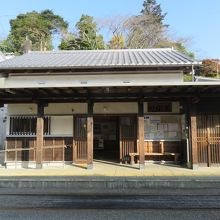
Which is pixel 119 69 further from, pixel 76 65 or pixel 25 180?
pixel 25 180

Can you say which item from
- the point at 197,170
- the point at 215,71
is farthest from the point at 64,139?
the point at 215,71

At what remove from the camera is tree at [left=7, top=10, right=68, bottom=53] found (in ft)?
139

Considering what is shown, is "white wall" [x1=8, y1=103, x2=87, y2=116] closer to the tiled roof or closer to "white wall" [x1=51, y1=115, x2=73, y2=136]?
"white wall" [x1=51, y1=115, x2=73, y2=136]

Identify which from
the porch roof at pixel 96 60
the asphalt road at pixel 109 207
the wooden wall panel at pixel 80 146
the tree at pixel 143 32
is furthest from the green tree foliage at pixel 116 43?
the asphalt road at pixel 109 207

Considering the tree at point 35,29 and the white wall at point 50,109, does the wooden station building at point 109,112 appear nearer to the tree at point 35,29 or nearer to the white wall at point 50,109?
the white wall at point 50,109

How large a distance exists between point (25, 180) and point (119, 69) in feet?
25.1

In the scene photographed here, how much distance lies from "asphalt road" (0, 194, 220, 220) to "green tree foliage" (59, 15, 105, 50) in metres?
28.3

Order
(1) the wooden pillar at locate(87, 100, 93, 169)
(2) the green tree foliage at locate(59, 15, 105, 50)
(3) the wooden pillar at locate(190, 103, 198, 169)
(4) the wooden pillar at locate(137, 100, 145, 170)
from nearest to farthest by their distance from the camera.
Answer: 1. (3) the wooden pillar at locate(190, 103, 198, 169)
2. (4) the wooden pillar at locate(137, 100, 145, 170)
3. (1) the wooden pillar at locate(87, 100, 93, 169)
4. (2) the green tree foliage at locate(59, 15, 105, 50)

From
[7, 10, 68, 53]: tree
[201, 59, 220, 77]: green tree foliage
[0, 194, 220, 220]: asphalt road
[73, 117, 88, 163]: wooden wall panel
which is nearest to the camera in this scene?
[0, 194, 220, 220]: asphalt road

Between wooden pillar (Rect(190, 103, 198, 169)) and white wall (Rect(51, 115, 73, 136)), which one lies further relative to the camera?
white wall (Rect(51, 115, 73, 136))

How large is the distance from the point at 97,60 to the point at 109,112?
3.31 m

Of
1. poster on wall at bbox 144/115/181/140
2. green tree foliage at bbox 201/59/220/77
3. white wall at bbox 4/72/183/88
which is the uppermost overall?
green tree foliage at bbox 201/59/220/77

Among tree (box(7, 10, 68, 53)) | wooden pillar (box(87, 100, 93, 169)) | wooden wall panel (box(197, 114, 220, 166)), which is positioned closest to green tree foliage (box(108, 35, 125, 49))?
tree (box(7, 10, 68, 53))

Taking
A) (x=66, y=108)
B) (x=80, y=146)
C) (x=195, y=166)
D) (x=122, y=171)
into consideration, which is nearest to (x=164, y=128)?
(x=195, y=166)
